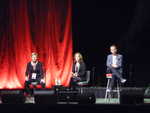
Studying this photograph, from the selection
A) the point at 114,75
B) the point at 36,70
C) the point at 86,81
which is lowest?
the point at 86,81

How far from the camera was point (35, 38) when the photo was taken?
10242mm

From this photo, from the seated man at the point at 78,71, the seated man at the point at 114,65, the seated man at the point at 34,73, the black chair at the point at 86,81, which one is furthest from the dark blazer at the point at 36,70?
the seated man at the point at 114,65

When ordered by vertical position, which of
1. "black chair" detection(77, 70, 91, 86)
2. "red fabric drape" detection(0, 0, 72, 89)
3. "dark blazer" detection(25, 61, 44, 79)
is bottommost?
"black chair" detection(77, 70, 91, 86)

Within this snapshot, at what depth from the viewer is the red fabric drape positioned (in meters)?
10.2

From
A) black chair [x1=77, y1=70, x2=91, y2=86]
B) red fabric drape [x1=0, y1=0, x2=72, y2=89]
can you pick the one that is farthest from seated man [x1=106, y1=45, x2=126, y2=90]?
red fabric drape [x1=0, y1=0, x2=72, y2=89]

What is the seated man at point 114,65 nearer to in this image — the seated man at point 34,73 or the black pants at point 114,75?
the black pants at point 114,75

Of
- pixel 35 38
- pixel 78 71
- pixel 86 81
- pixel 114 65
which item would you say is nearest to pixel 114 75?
pixel 114 65

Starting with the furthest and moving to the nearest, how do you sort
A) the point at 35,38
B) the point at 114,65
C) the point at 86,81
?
the point at 35,38 → the point at 86,81 → the point at 114,65

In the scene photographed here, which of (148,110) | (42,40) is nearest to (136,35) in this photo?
(42,40)

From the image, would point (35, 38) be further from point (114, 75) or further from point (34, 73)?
point (114, 75)

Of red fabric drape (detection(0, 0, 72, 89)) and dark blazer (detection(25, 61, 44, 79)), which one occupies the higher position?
red fabric drape (detection(0, 0, 72, 89))

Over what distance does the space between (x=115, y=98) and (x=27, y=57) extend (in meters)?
2.47

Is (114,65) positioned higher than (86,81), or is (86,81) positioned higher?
(114,65)

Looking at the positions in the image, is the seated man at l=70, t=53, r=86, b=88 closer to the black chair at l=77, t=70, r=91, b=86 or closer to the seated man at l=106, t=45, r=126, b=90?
the black chair at l=77, t=70, r=91, b=86
